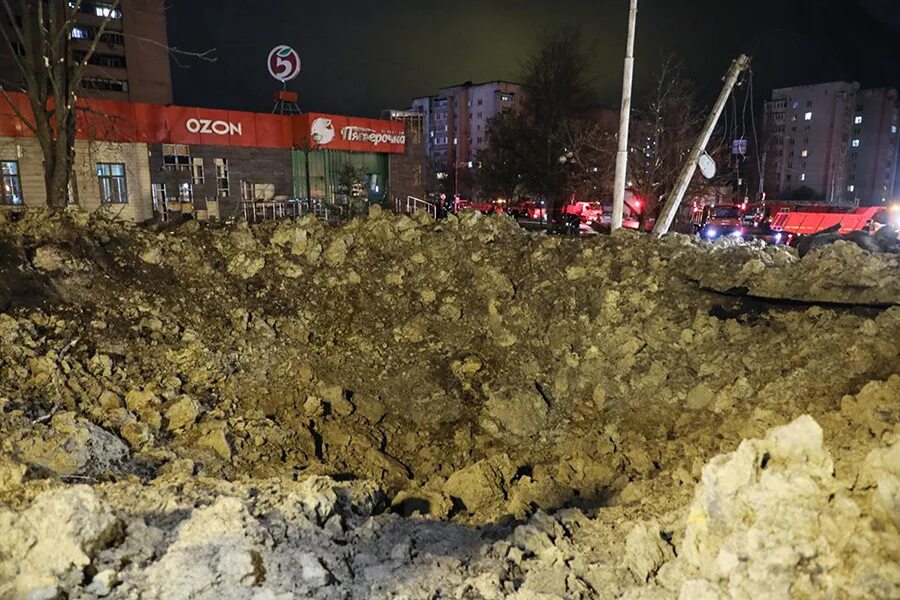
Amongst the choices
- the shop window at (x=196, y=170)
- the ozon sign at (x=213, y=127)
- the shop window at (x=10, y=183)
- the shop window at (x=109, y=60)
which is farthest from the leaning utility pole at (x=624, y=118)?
the shop window at (x=109, y=60)

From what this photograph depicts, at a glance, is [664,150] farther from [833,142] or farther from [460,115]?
[460,115]

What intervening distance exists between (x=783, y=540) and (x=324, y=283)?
651cm

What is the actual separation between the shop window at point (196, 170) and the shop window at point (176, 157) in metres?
0.18

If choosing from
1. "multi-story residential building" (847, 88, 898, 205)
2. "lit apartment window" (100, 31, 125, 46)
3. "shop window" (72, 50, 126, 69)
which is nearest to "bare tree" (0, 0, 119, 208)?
"lit apartment window" (100, 31, 125, 46)

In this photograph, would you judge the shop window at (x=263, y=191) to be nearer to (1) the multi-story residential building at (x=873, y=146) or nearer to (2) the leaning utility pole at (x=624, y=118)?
(2) the leaning utility pole at (x=624, y=118)

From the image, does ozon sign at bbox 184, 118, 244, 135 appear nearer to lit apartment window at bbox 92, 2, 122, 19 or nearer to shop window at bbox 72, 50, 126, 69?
lit apartment window at bbox 92, 2, 122, 19

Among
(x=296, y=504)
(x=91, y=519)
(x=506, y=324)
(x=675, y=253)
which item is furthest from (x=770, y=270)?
(x=91, y=519)

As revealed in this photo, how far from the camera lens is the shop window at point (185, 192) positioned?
70.7 feet

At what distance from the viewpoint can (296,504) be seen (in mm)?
4043

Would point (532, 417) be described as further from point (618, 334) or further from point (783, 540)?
point (783, 540)

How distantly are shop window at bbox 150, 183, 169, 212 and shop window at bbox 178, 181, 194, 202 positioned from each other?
49 centimetres

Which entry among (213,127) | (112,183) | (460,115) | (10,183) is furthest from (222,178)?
(460,115)

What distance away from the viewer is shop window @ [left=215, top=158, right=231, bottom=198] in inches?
873

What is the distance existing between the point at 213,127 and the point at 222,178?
1.88m
